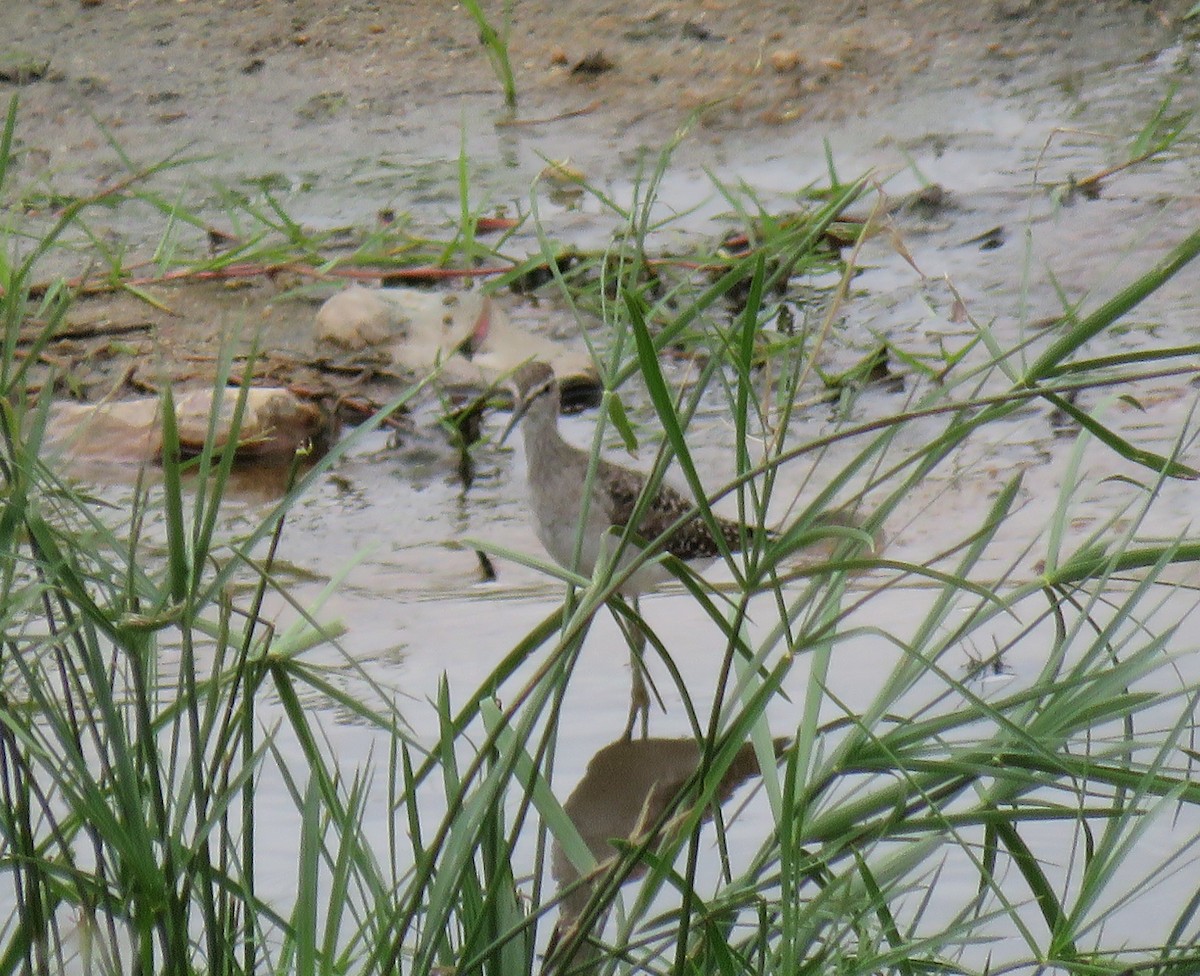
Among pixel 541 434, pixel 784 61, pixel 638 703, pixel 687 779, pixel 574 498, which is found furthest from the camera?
pixel 784 61

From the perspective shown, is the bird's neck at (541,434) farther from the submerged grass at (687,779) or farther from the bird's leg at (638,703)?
the submerged grass at (687,779)

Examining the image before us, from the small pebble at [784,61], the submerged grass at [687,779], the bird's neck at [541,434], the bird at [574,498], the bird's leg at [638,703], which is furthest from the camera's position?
the small pebble at [784,61]

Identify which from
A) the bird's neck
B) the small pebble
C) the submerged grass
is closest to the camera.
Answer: the submerged grass

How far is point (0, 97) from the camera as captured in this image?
788 centimetres

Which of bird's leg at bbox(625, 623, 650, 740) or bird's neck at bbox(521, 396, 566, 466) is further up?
bird's neck at bbox(521, 396, 566, 466)

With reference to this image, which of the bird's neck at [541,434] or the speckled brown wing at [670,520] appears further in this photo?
the bird's neck at [541,434]

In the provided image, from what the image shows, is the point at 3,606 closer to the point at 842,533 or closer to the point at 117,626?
the point at 117,626

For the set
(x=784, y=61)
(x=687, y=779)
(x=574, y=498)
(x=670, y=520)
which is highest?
(x=687, y=779)

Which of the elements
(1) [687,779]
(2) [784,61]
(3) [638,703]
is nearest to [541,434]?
(3) [638,703]

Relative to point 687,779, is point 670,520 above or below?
below

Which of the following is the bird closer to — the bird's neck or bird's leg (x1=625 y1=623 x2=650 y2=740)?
the bird's neck

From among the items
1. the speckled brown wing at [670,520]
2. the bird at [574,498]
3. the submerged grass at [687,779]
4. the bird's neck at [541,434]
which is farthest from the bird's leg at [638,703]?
the submerged grass at [687,779]

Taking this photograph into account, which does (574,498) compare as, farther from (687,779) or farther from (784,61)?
(784,61)

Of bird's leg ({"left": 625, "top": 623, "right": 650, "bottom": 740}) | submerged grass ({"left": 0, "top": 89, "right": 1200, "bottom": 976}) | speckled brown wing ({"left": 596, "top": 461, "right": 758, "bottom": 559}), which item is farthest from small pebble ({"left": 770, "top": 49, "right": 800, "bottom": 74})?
submerged grass ({"left": 0, "top": 89, "right": 1200, "bottom": 976})
